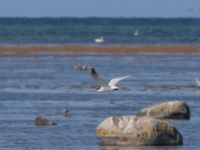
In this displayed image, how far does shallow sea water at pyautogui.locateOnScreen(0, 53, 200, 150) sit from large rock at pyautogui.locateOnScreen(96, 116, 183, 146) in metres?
0.21

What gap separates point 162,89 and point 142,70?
24.6 ft

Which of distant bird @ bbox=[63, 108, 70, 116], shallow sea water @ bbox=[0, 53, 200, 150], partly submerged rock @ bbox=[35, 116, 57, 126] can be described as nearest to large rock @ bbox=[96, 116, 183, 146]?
shallow sea water @ bbox=[0, 53, 200, 150]

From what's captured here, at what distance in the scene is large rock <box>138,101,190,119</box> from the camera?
865 inches

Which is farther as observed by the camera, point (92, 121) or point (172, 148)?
point (92, 121)

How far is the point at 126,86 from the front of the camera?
3023 centimetres

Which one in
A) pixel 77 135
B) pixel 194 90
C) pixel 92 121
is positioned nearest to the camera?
pixel 77 135

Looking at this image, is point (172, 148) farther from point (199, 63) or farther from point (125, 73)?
point (199, 63)

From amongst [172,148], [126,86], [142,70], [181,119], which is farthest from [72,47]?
[172,148]

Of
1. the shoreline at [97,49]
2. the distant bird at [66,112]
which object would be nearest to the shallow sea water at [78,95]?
the distant bird at [66,112]

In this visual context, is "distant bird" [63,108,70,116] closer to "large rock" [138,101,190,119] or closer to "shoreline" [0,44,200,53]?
"large rock" [138,101,190,119]

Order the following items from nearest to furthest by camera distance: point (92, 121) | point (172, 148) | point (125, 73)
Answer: point (172, 148) < point (92, 121) < point (125, 73)

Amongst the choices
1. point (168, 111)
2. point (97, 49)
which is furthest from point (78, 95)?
point (97, 49)

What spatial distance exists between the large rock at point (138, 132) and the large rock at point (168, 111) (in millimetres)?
3206

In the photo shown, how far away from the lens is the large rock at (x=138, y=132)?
18.5 metres
